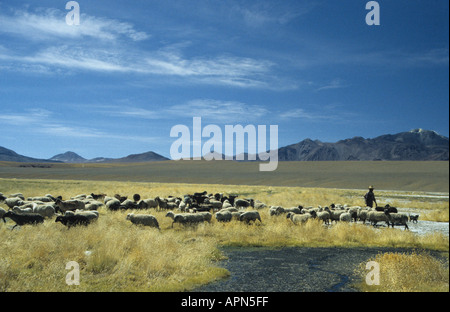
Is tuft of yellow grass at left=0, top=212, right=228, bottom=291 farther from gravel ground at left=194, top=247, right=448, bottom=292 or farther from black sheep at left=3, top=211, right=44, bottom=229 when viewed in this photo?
black sheep at left=3, top=211, right=44, bottom=229

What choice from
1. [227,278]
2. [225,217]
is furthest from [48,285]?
[225,217]

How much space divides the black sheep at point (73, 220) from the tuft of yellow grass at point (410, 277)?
12925 millimetres

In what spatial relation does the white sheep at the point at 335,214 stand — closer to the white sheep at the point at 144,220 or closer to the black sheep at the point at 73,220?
the white sheep at the point at 144,220

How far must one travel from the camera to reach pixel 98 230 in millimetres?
15531

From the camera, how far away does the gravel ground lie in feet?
33.3

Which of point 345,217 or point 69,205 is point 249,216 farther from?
point 69,205

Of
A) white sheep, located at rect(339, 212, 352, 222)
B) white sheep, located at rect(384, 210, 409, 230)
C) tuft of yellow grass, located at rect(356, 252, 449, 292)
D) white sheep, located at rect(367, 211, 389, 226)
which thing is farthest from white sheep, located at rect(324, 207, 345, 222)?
tuft of yellow grass, located at rect(356, 252, 449, 292)

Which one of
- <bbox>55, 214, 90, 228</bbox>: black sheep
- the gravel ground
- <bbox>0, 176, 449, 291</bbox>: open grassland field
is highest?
<bbox>55, 214, 90, 228</bbox>: black sheep

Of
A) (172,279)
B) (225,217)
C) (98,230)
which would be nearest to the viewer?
(172,279)

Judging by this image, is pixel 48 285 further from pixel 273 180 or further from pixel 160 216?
pixel 273 180

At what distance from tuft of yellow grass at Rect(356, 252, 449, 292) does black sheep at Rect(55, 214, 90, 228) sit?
42.4 ft

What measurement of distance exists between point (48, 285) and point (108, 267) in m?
2.16

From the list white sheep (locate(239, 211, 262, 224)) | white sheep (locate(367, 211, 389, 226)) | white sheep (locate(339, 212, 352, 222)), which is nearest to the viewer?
white sheep (locate(239, 211, 262, 224))

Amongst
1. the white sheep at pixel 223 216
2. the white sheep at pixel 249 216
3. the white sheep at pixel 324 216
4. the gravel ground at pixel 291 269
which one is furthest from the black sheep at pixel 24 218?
the white sheep at pixel 324 216
